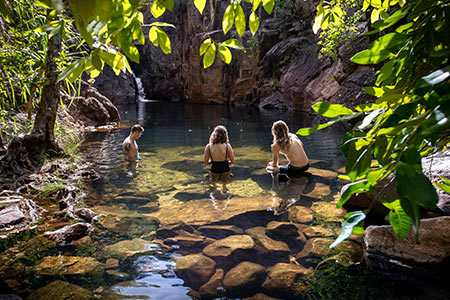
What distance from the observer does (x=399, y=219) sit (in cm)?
78

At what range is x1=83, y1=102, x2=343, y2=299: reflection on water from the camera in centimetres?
355

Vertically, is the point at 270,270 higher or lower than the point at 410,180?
lower

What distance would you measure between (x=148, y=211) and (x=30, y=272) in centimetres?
220

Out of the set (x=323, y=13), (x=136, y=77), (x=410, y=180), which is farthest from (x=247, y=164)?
(x=136, y=77)

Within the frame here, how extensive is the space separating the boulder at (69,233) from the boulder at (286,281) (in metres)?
2.58

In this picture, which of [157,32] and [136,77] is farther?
[136,77]

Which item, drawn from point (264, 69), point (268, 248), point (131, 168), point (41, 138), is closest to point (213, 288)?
point (268, 248)

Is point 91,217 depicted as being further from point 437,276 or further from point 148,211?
point 437,276

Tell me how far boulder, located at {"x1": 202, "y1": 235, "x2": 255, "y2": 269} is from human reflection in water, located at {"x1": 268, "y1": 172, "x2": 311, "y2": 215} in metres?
1.25

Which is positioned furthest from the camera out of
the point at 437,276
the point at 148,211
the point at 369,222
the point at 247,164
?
the point at 247,164

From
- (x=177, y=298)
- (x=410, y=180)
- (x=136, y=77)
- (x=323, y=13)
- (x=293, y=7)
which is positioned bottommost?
(x=177, y=298)

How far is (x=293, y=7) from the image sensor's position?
24.3m

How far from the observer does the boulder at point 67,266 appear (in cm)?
334

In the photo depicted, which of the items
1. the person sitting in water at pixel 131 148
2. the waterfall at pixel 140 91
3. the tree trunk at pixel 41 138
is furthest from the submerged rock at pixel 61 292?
the waterfall at pixel 140 91
